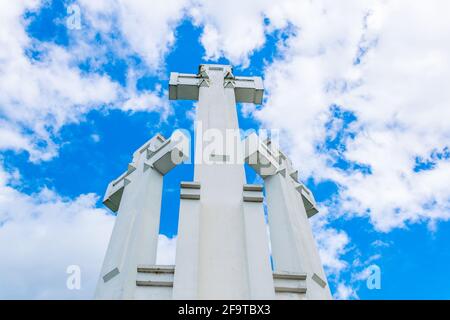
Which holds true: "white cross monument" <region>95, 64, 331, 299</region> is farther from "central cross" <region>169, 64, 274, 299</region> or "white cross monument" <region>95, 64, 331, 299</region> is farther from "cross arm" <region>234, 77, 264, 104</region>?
"cross arm" <region>234, 77, 264, 104</region>

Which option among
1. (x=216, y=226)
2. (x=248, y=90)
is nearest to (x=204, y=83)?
(x=248, y=90)

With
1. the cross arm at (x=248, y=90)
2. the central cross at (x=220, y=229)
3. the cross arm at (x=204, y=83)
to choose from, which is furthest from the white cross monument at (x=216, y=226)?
the cross arm at (x=248, y=90)

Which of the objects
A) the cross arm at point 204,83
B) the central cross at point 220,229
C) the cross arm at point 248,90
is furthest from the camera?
the cross arm at point 248,90

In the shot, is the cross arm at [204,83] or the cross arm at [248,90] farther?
the cross arm at [248,90]

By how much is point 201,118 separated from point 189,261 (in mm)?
3586

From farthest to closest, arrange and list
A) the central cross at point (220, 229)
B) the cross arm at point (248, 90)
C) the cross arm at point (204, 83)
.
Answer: the cross arm at point (248, 90) → the cross arm at point (204, 83) → the central cross at point (220, 229)

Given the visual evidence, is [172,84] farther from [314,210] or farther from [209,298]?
[209,298]

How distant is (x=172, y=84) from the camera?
10000mm

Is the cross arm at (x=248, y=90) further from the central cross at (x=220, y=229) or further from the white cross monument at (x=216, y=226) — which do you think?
the central cross at (x=220, y=229)


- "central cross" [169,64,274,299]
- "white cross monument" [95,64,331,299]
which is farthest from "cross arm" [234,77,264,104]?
"central cross" [169,64,274,299]

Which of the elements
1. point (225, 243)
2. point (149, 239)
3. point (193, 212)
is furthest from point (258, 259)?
point (149, 239)

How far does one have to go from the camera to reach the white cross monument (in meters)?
5.36

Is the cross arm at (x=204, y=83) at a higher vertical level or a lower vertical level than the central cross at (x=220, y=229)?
higher

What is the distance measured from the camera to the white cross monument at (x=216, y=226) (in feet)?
17.6
